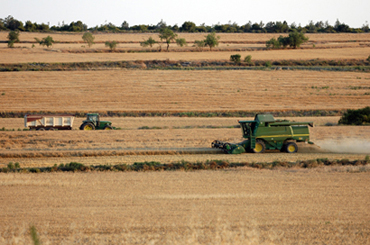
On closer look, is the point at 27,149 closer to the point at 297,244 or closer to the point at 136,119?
the point at 136,119

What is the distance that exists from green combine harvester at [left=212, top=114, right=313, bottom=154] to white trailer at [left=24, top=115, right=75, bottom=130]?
42.8ft

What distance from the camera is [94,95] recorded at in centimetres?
4662

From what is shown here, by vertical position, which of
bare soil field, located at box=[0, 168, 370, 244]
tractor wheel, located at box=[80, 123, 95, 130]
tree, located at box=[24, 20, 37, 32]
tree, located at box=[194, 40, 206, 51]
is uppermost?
Result: tree, located at box=[24, 20, 37, 32]

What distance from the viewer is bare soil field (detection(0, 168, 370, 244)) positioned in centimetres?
1004

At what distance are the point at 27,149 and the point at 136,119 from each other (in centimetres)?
1341

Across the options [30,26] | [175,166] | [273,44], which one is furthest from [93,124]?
[30,26]

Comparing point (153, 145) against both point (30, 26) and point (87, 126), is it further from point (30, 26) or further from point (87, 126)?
point (30, 26)

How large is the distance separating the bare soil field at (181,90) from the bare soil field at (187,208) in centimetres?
2479

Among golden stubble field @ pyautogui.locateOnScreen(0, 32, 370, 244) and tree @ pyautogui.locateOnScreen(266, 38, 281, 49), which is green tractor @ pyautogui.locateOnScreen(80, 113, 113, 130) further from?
tree @ pyautogui.locateOnScreen(266, 38, 281, 49)

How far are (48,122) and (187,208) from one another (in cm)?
2064

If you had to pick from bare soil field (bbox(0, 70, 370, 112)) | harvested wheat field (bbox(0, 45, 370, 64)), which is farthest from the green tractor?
harvested wheat field (bbox(0, 45, 370, 64))

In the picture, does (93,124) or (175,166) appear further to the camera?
(93,124)

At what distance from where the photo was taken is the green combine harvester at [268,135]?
71.1ft

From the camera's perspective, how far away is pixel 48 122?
3030 centimetres
